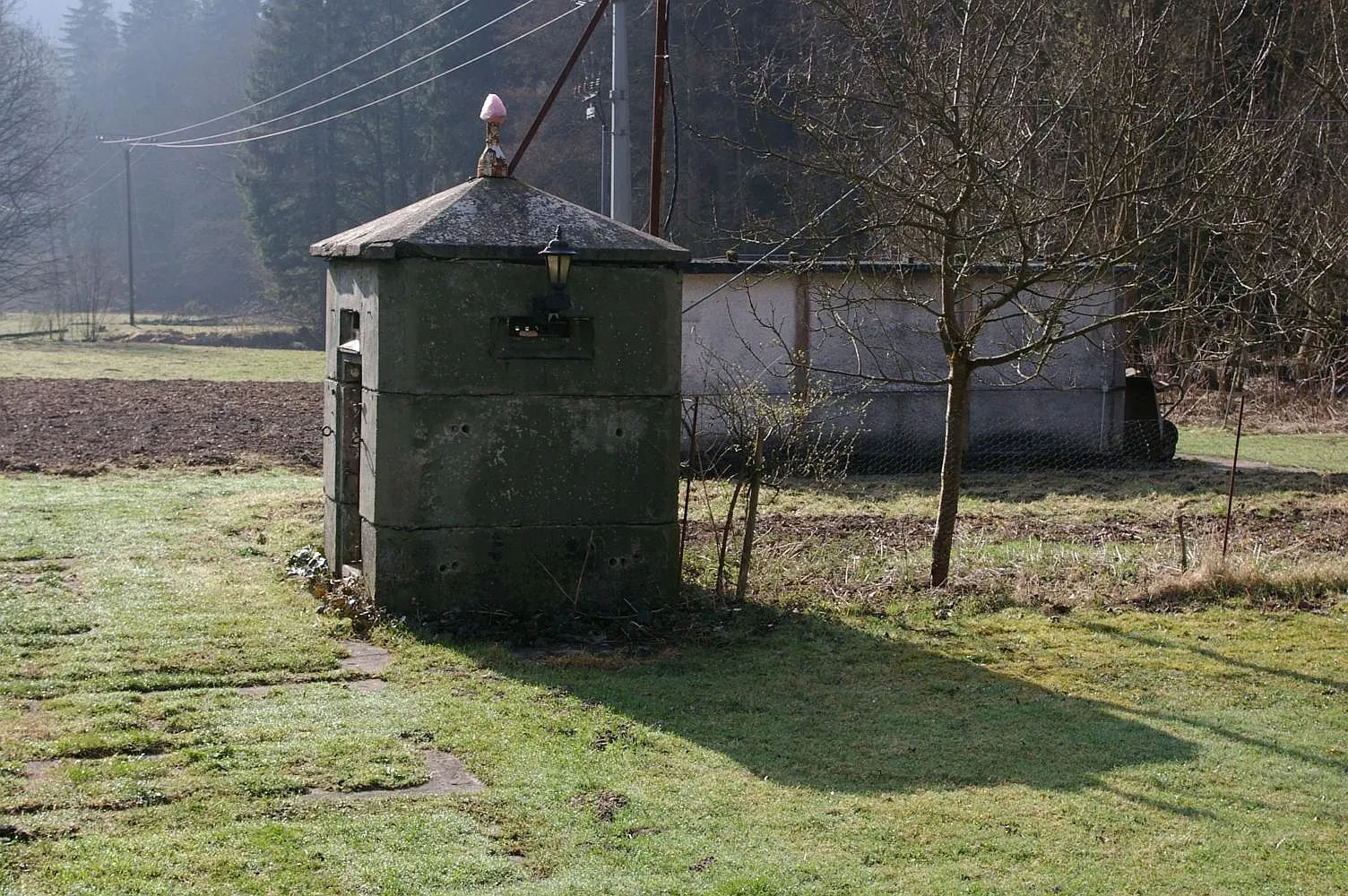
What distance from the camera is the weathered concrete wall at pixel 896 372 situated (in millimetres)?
17719

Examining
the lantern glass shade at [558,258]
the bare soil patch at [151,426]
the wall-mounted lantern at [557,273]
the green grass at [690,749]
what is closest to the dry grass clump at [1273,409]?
the bare soil patch at [151,426]

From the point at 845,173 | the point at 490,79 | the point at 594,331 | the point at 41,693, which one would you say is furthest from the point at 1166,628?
the point at 490,79

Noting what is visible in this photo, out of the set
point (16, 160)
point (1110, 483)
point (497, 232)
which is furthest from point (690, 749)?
point (16, 160)

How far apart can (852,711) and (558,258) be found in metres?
3.24

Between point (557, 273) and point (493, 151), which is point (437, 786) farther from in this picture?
point (493, 151)

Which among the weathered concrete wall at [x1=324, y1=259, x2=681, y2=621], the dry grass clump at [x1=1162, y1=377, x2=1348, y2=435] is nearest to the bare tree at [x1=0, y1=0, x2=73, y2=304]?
the dry grass clump at [x1=1162, y1=377, x2=1348, y2=435]

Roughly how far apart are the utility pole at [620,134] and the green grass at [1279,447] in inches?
348

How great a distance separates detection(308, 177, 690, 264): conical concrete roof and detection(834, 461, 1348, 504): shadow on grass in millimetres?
7352

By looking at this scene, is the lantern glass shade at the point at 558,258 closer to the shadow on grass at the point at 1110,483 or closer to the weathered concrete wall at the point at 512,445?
the weathered concrete wall at the point at 512,445

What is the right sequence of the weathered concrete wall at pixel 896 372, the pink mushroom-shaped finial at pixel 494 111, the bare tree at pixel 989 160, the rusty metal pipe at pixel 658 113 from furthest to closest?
the weathered concrete wall at pixel 896 372
the rusty metal pipe at pixel 658 113
the pink mushroom-shaped finial at pixel 494 111
the bare tree at pixel 989 160

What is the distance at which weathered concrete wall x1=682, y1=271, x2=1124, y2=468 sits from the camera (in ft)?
58.1

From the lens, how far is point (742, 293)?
1794 centimetres

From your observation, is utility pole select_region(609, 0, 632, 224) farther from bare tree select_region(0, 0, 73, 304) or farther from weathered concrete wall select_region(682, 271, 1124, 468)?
bare tree select_region(0, 0, 73, 304)

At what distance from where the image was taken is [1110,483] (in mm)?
16641
